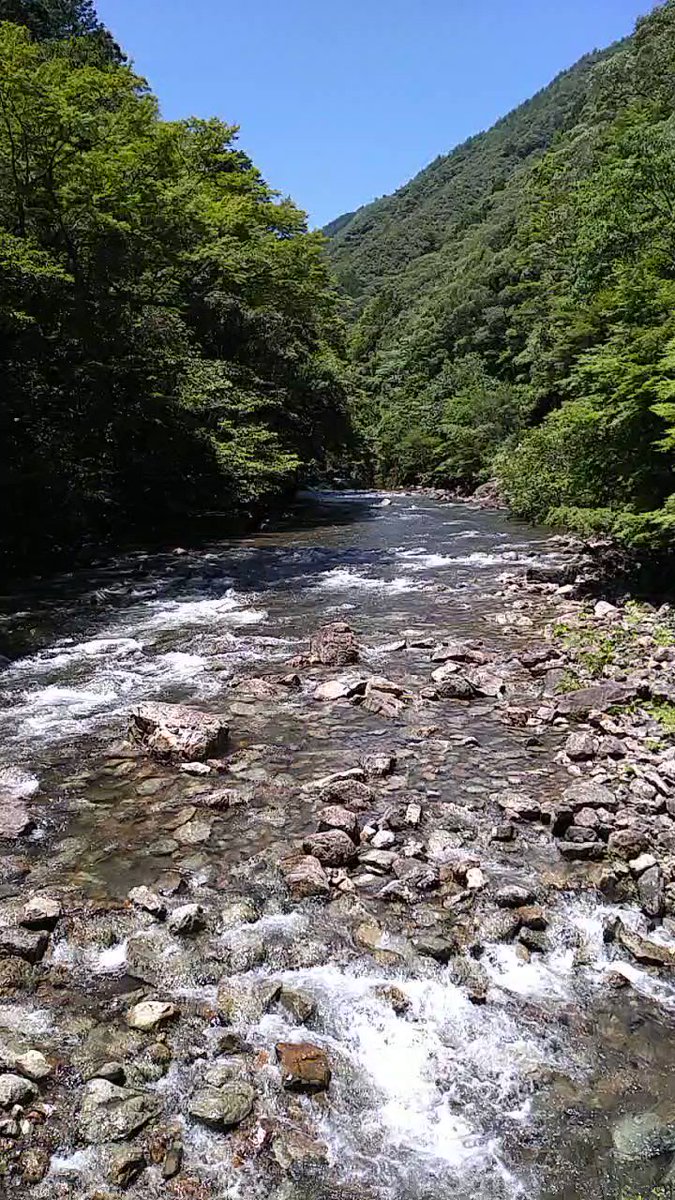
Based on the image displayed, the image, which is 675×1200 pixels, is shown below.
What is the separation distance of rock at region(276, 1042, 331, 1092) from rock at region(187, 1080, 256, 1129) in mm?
210

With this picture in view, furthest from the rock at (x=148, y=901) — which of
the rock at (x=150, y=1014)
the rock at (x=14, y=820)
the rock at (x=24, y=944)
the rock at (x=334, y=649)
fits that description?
the rock at (x=334, y=649)

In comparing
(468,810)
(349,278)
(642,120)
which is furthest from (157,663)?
(349,278)

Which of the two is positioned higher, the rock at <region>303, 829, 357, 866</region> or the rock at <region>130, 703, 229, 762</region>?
the rock at <region>130, 703, 229, 762</region>

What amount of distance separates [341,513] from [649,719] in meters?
24.6

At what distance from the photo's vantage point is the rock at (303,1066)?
12.7 ft

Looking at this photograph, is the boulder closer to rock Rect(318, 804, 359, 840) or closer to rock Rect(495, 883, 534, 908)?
rock Rect(318, 804, 359, 840)

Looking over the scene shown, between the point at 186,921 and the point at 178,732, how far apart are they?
113 inches

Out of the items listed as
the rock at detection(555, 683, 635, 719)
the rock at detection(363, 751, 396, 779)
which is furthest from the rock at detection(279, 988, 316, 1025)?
the rock at detection(555, 683, 635, 719)

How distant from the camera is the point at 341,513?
1255 inches

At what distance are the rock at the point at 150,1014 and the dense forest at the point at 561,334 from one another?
27.9 ft

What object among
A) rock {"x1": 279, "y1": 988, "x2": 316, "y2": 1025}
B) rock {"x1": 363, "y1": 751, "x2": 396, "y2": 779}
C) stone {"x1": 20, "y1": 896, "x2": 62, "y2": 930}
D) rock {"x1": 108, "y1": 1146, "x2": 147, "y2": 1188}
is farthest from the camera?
rock {"x1": 363, "y1": 751, "x2": 396, "y2": 779}

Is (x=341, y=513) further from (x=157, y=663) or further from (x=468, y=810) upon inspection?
(x=468, y=810)

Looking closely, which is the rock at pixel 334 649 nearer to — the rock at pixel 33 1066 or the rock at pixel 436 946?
the rock at pixel 436 946

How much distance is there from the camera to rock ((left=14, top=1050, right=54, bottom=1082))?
3.84 m
